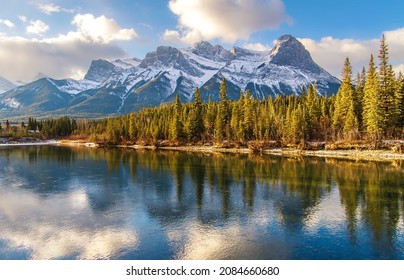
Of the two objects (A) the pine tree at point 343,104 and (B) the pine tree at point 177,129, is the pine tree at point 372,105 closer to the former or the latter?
(A) the pine tree at point 343,104

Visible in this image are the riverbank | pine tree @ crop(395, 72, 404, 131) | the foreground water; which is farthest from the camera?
pine tree @ crop(395, 72, 404, 131)

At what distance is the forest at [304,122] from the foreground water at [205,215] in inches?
1579

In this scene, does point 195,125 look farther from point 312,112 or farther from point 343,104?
point 343,104

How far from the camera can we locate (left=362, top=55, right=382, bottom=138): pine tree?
10150 cm

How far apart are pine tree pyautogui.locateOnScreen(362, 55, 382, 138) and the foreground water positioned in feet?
112

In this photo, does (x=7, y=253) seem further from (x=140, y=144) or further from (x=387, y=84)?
(x=140, y=144)

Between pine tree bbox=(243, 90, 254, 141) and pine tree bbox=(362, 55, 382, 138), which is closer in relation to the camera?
pine tree bbox=(362, 55, 382, 138)

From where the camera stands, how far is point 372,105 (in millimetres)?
102750

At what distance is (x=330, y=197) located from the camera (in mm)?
48188

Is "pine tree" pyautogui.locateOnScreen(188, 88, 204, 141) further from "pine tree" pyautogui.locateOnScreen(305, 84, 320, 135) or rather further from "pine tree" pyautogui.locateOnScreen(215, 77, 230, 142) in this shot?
"pine tree" pyautogui.locateOnScreen(305, 84, 320, 135)

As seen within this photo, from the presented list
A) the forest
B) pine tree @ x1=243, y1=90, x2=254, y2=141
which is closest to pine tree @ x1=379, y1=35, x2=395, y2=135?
the forest
